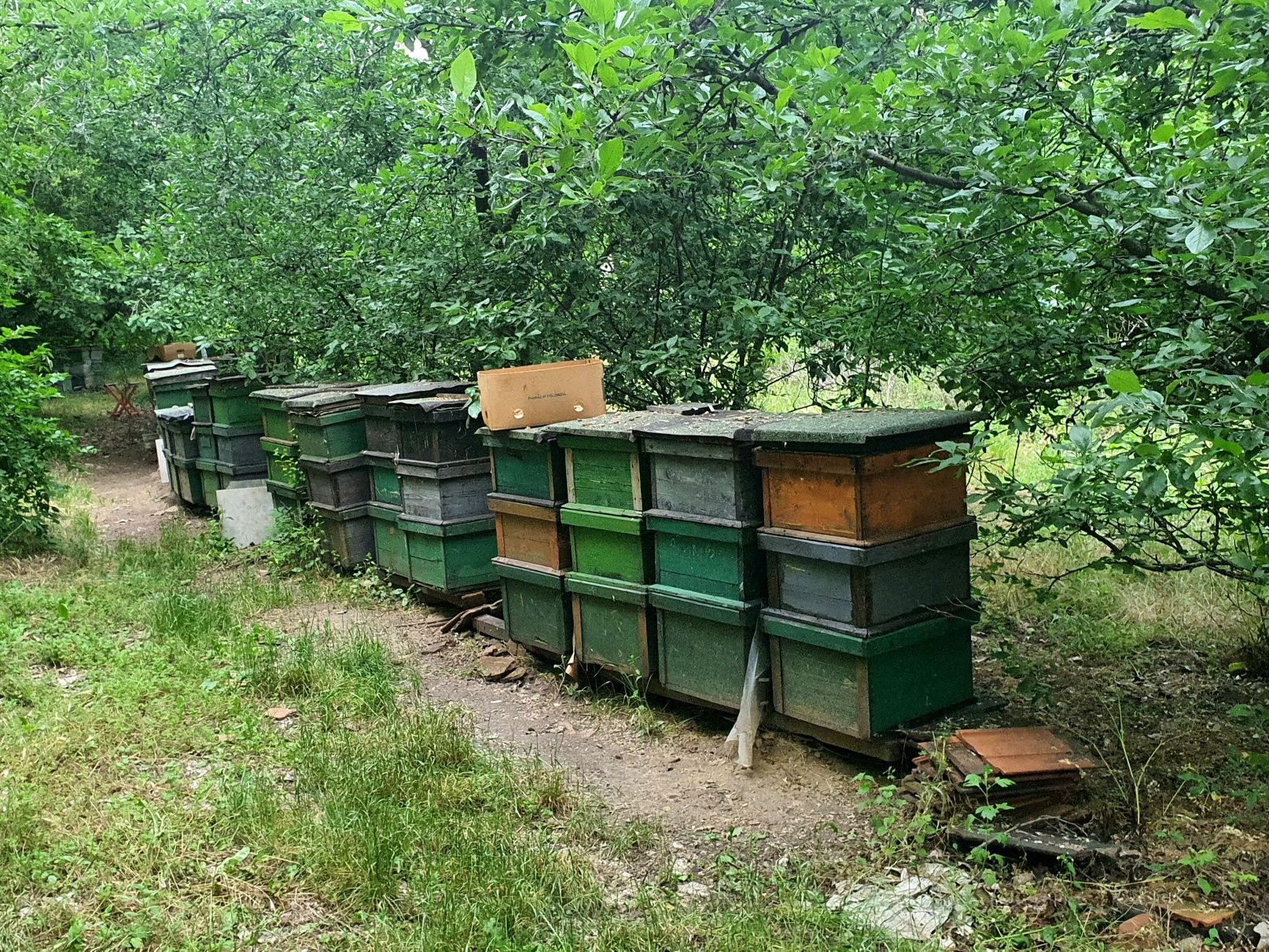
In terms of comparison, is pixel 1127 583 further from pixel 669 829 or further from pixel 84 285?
pixel 84 285

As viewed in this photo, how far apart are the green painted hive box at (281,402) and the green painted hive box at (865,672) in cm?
556

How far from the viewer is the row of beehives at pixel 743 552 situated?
14.2 ft

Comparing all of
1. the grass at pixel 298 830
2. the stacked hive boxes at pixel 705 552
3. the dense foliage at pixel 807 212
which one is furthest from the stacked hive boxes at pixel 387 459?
the stacked hive boxes at pixel 705 552

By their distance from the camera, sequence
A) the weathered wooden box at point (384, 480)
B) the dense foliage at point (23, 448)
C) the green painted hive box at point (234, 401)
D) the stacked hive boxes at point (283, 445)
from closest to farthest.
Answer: the weathered wooden box at point (384, 480) < the dense foliage at point (23, 448) < the stacked hive boxes at point (283, 445) < the green painted hive box at point (234, 401)

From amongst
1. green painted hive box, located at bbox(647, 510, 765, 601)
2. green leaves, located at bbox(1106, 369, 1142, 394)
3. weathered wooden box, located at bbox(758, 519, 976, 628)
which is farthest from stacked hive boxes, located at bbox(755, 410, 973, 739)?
green leaves, located at bbox(1106, 369, 1142, 394)

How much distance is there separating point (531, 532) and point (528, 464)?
42 cm

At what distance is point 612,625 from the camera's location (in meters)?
5.59

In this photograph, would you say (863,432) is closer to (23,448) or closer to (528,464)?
(528,464)

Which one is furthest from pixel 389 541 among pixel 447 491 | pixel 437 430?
pixel 437 430

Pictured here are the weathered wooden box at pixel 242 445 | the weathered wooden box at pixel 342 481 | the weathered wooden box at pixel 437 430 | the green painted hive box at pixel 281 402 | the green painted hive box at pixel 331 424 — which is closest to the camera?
the weathered wooden box at pixel 437 430

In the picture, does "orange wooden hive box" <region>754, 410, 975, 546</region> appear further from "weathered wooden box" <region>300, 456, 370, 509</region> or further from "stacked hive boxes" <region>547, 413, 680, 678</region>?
"weathered wooden box" <region>300, 456, 370, 509</region>

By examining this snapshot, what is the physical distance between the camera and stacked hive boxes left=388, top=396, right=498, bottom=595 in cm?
716

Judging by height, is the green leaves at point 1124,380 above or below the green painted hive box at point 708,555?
above

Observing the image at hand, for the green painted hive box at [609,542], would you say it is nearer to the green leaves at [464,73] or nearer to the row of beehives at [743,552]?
the row of beehives at [743,552]
